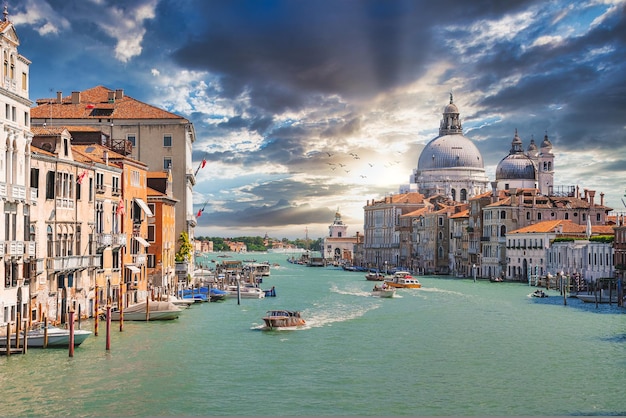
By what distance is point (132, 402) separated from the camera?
16.1 m

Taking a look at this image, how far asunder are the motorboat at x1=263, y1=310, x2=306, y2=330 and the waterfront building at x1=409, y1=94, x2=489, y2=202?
78.7 metres

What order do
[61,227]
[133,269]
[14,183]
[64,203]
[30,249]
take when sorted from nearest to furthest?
[14,183] < [30,249] < [61,227] < [64,203] < [133,269]

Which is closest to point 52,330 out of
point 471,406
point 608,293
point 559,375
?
point 471,406

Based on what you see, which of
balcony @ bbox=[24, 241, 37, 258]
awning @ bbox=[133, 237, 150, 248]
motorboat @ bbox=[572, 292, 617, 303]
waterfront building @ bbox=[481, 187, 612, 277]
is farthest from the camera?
waterfront building @ bbox=[481, 187, 612, 277]

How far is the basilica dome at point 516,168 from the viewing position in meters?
96.2

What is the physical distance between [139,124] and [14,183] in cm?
2245

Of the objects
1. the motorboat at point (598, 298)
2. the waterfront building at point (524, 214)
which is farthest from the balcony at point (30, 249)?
the waterfront building at point (524, 214)

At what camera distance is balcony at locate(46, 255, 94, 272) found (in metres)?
24.1

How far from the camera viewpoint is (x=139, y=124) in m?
43.7

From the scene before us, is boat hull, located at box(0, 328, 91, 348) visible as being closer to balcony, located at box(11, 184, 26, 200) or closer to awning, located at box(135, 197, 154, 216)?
balcony, located at box(11, 184, 26, 200)

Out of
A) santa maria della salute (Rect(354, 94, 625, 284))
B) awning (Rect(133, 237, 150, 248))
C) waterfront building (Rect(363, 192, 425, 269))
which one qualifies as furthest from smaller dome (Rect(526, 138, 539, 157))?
awning (Rect(133, 237, 150, 248))

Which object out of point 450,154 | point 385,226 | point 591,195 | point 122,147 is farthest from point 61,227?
point 450,154

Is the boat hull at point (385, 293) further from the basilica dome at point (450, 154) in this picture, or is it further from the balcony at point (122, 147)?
the basilica dome at point (450, 154)

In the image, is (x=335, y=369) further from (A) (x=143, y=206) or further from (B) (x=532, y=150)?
(B) (x=532, y=150)
